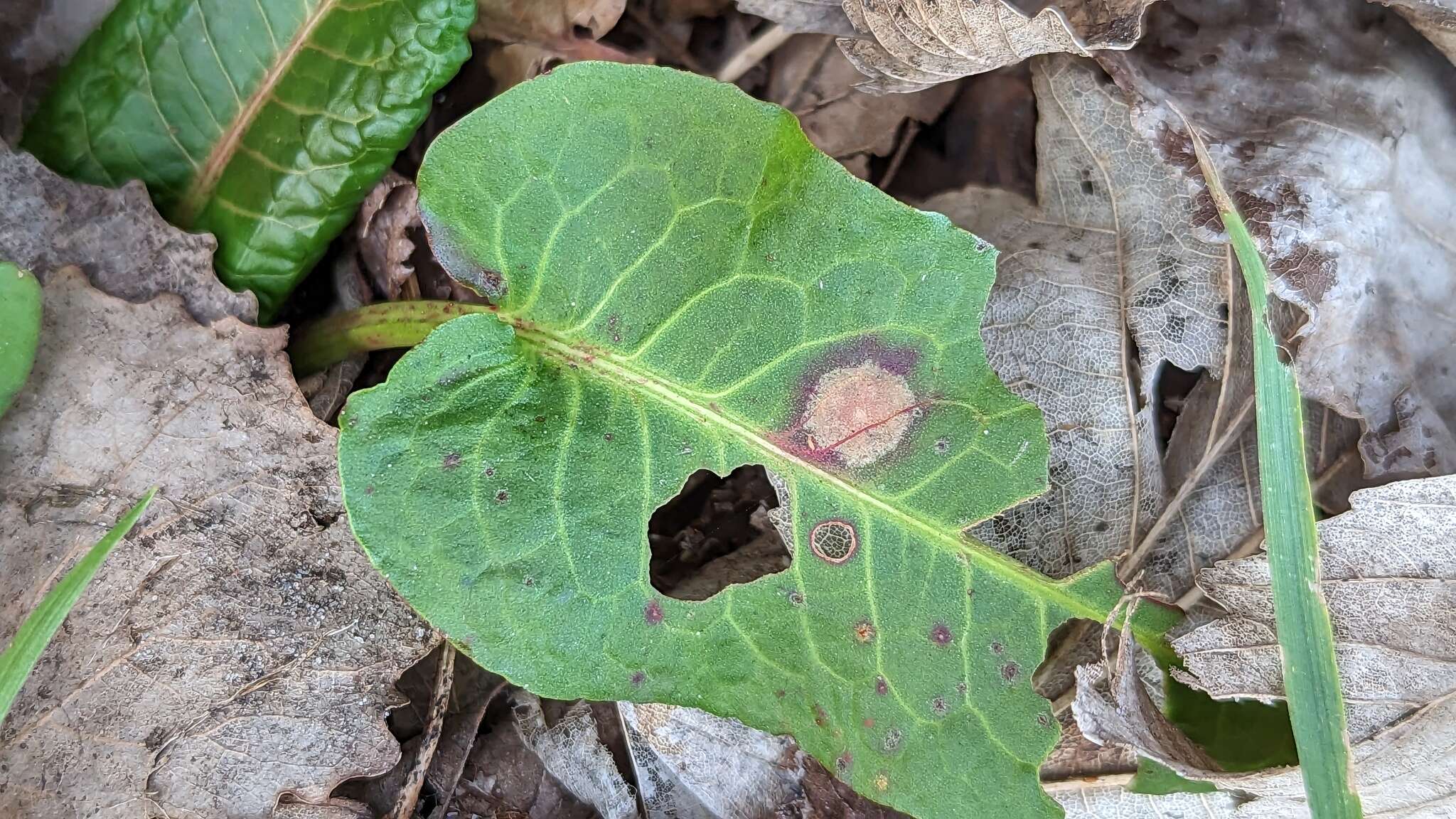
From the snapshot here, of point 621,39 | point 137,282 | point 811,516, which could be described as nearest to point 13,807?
point 137,282

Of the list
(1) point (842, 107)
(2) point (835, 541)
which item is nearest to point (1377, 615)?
(2) point (835, 541)

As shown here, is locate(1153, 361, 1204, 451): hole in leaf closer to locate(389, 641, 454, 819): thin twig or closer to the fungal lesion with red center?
the fungal lesion with red center

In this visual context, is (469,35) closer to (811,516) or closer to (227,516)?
(227,516)

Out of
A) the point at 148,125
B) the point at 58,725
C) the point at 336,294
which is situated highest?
the point at 148,125

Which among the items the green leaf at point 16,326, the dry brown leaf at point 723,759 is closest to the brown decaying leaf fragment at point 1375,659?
the dry brown leaf at point 723,759

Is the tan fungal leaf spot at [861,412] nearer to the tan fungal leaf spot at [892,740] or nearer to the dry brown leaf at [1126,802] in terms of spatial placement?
the tan fungal leaf spot at [892,740]

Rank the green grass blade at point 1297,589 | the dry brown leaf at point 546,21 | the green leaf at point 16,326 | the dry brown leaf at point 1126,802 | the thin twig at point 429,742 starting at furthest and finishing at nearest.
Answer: the dry brown leaf at point 546,21, the thin twig at point 429,742, the dry brown leaf at point 1126,802, the green leaf at point 16,326, the green grass blade at point 1297,589

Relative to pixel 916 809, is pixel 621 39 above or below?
above
